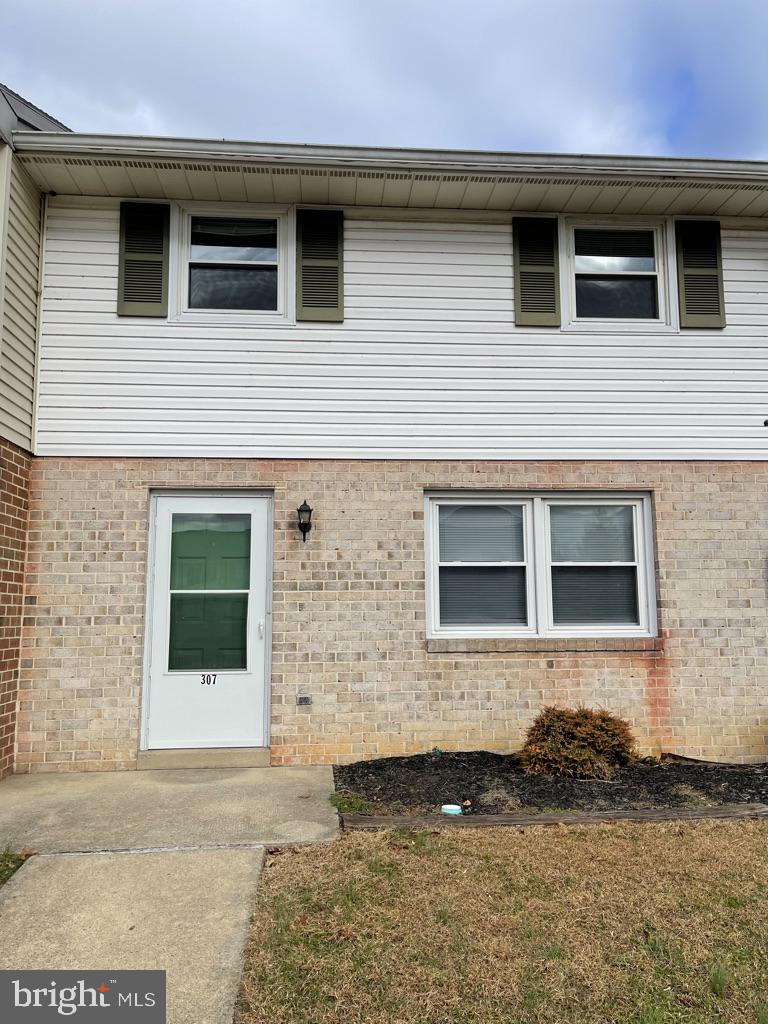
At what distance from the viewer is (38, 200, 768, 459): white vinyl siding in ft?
21.0

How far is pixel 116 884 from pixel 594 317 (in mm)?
5973

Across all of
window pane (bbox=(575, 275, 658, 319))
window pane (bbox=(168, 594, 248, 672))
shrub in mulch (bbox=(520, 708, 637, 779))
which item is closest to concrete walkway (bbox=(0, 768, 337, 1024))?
window pane (bbox=(168, 594, 248, 672))

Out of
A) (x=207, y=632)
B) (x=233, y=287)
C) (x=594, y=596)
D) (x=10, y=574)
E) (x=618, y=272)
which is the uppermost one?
(x=618, y=272)

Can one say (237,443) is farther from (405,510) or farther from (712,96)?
(712,96)

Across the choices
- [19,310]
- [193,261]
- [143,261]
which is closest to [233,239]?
[193,261]

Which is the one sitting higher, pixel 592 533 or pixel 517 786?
pixel 592 533

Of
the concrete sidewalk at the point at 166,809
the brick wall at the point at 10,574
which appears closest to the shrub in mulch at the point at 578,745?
the concrete sidewalk at the point at 166,809

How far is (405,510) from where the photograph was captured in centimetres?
646

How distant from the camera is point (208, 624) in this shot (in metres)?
6.27

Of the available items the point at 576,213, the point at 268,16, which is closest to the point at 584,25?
the point at 268,16

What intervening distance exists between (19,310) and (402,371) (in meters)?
3.26

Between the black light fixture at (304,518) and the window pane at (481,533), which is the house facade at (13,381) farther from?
the window pane at (481,533)

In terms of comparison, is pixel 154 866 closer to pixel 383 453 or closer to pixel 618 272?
pixel 383 453

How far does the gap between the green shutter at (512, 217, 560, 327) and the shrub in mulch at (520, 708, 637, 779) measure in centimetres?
353
